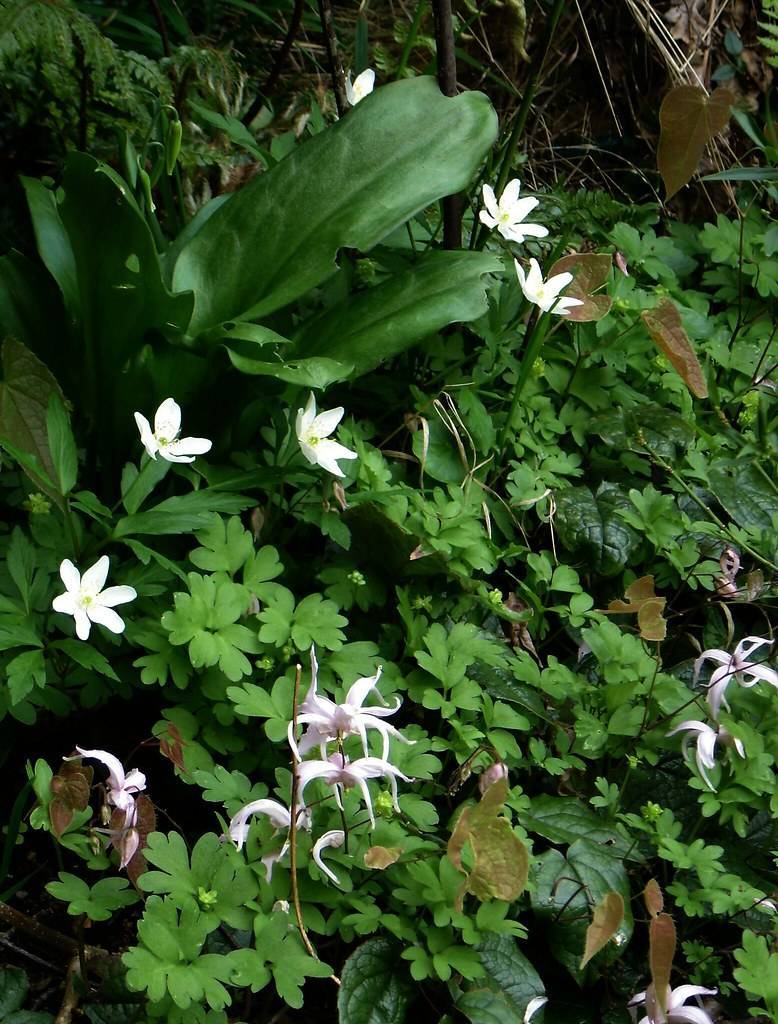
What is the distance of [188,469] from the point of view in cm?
175

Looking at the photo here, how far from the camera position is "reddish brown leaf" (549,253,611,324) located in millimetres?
1863

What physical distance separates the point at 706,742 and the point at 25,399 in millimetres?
1196

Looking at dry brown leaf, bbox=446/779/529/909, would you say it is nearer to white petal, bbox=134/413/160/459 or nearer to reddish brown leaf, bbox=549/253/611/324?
white petal, bbox=134/413/160/459

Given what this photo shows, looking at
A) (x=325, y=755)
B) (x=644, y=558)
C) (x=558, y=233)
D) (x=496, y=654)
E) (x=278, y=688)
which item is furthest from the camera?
(x=558, y=233)

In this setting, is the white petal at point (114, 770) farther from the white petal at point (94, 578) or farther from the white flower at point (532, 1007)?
the white flower at point (532, 1007)

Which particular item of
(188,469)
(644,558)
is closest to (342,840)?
(188,469)

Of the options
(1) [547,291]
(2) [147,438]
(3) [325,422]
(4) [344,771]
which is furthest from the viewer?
(1) [547,291]

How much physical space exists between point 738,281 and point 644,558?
983mm

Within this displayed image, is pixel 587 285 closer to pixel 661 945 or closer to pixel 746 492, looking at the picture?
pixel 746 492

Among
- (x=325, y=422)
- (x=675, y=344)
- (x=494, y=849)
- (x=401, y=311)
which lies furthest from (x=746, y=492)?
(x=494, y=849)

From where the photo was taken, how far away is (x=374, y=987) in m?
1.34

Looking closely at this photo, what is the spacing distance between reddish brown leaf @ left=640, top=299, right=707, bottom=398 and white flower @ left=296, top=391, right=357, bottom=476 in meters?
0.61

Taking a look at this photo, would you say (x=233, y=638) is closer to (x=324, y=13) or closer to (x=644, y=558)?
(x=644, y=558)

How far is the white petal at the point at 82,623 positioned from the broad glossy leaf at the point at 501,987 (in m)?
0.69
